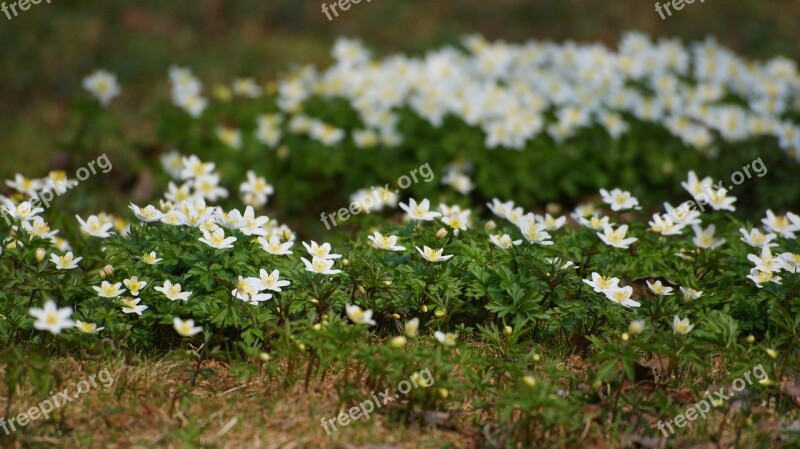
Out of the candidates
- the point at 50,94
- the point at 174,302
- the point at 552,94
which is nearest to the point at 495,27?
the point at 552,94

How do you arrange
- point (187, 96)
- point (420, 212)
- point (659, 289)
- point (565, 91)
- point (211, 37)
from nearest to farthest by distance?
point (659, 289) < point (420, 212) < point (187, 96) < point (565, 91) < point (211, 37)

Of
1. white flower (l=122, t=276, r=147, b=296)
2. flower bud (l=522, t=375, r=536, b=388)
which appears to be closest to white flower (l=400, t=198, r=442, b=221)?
flower bud (l=522, t=375, r=536, b=388)

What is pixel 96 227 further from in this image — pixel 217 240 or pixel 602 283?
pixel 602 283

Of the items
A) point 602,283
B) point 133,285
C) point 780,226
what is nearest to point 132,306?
point 133,285

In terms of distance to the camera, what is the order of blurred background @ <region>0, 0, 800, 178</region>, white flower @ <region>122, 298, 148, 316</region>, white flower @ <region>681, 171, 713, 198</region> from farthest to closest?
blurred background @ <region>0, 0, 800, 178</region> → white flower @ <region>681, 171, 713, 198</region> → white flower @ <region>122, 298, 148, 316</region>

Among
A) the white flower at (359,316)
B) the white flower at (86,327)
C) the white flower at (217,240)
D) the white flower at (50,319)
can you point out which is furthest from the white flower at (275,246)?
the white flower at (50,319)

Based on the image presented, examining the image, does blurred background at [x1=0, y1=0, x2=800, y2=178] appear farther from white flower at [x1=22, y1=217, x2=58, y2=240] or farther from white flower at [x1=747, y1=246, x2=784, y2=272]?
white flower at [x1=747, y1=246, x2=784, y2=272]

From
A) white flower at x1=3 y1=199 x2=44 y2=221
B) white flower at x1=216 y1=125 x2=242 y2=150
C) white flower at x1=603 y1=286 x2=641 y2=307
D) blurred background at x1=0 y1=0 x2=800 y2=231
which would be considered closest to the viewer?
white flower at x1=603 y1=286 x2=641 y2=307
